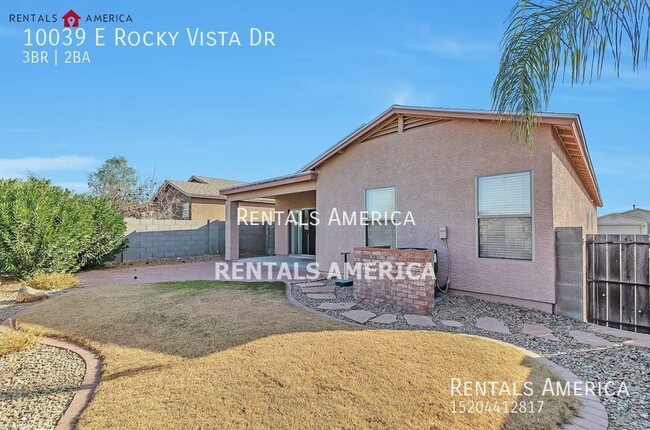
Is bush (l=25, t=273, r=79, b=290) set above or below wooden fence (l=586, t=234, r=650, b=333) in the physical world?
below

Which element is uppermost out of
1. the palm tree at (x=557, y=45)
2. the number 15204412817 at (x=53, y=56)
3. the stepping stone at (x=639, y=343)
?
the number 15204412817 at (x=53, y=56)

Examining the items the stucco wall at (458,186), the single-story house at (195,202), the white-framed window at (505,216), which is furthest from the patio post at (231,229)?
the white-framed window at (505,216)

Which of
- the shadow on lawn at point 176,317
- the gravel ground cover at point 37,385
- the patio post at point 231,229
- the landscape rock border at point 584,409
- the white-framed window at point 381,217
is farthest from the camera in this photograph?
the patio post at point 231,229

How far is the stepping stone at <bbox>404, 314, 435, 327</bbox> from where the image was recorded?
21.3 feet

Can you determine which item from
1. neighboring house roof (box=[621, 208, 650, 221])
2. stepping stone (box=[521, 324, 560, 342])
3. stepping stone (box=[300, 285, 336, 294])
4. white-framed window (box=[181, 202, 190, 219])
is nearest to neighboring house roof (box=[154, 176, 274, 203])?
white-framed window (box=[181, 202, 190, 219])

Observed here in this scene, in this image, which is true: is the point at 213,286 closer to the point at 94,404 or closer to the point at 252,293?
the point at 252,293

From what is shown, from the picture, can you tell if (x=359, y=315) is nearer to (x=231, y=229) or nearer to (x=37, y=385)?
(x=37, y=385)

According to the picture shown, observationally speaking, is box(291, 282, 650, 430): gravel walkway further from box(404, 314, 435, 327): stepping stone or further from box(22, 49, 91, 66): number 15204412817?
box(22, 49, 91, 66): number 15204412817

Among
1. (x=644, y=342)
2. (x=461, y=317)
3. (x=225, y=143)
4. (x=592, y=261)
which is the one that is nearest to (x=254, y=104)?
(x=225, y=143)

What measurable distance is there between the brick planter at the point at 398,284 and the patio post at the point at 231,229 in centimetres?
1030

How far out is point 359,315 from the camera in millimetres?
7141

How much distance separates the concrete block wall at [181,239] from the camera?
18.0 m

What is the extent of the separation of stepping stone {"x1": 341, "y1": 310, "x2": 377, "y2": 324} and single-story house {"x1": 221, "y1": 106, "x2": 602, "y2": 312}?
112 inches

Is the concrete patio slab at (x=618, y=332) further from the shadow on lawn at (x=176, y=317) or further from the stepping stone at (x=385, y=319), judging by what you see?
the shadow on lawn at (x=176, y=317)
